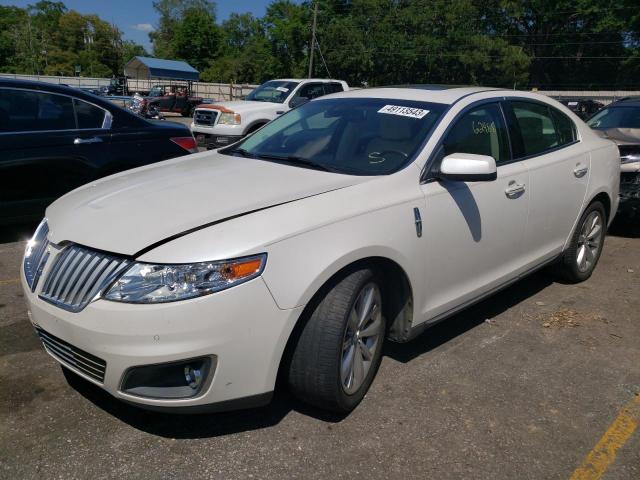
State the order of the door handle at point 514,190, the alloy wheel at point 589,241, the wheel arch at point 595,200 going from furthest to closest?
the alloy wheel at point 589,241
the wheel arch at point 595,200
the door handle at point 514,190

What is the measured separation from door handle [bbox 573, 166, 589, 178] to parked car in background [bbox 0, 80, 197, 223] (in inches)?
157

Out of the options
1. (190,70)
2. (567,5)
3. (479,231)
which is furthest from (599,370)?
(567,5)

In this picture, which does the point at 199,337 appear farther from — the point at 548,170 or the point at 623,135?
the point at 623,135

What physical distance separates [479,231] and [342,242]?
1.18 meters

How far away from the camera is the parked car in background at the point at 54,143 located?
520 centimetres

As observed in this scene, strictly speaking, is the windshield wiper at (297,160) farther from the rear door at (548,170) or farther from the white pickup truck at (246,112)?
the white pickup truck at (246,112)

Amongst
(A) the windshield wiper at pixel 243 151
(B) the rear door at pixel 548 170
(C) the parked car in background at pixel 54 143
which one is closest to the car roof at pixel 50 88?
(C) the parked car in background at pixel 54 143

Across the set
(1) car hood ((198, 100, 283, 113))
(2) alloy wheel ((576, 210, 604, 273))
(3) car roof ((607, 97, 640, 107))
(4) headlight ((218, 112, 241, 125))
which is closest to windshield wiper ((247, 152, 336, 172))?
(2) alloy wheel ((576, 210, 604, 273))

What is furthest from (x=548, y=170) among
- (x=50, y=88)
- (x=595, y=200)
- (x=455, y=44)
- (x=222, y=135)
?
(x=455, y=44)

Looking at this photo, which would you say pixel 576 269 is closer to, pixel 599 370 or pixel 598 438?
pixel 599 370

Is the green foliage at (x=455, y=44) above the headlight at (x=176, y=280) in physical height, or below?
above

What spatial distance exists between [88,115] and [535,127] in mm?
4068

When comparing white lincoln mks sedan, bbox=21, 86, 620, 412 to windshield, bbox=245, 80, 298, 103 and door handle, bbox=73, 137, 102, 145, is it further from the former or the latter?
windshield, bbox=245, 80, 298, 103

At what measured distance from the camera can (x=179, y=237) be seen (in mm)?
2496
